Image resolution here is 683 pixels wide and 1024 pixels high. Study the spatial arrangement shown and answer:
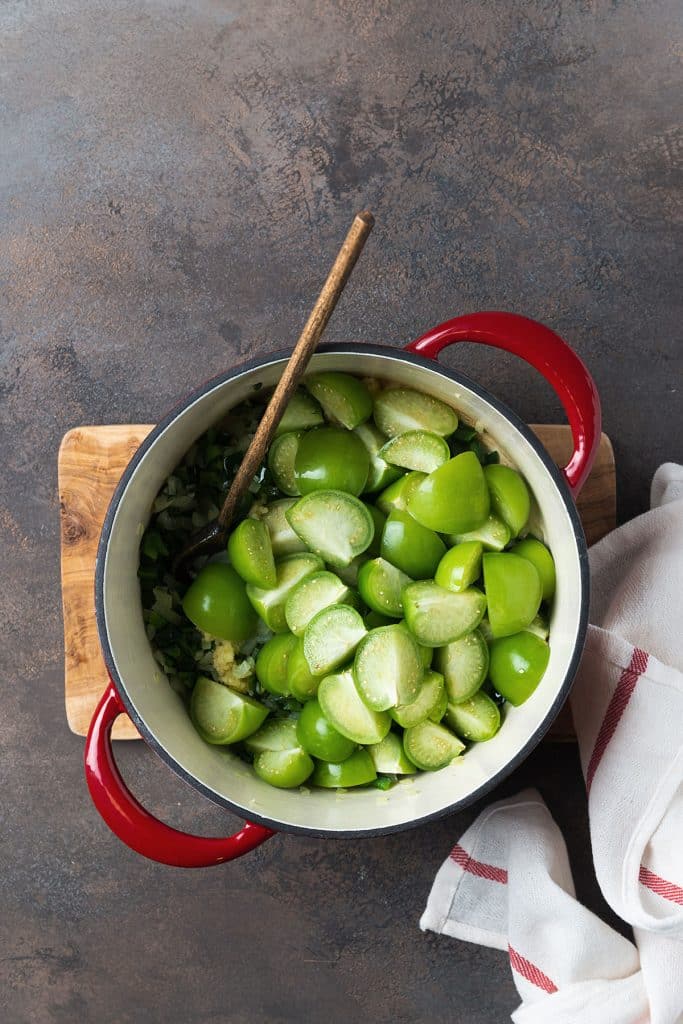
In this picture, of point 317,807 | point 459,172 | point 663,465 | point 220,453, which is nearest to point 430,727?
point 317,807

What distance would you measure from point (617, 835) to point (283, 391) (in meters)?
0.74

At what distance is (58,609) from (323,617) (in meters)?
0.51

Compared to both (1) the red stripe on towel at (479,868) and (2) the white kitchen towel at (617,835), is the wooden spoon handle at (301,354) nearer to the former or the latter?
(2) the white kitchen towel at (617,835)

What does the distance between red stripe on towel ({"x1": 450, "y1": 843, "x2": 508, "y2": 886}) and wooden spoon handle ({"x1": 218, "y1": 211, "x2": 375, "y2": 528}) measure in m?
0.61

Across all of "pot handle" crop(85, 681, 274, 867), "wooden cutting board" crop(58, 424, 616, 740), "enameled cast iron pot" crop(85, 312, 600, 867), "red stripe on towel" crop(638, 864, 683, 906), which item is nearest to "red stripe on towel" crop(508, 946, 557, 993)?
"red stripe on towel" crop(638, 864, 683, 906)

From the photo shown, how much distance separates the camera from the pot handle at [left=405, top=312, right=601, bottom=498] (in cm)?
99

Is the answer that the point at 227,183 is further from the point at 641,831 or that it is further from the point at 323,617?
the point at 641,831

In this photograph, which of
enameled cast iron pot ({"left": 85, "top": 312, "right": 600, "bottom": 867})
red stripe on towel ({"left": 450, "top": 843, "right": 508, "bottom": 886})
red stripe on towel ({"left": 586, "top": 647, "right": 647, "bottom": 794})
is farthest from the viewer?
red stripe on towel ({"left": 450, "top": 843, "right": 508, "bottom": 886})

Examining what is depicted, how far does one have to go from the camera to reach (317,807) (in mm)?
1045

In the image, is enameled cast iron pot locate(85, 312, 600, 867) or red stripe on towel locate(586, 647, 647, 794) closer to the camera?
enameled cast iron pot locate(85, 312, 600, 867)

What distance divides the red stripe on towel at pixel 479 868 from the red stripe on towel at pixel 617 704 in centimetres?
20

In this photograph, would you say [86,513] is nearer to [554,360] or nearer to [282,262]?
[282,262]

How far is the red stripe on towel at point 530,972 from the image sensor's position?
121 cm

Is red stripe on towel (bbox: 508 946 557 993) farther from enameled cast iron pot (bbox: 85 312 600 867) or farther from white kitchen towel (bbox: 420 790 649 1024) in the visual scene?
enameled cast iron pot (bbox: 85 312 600 867)
